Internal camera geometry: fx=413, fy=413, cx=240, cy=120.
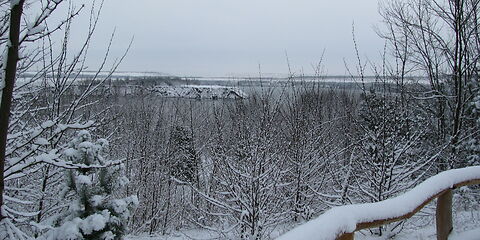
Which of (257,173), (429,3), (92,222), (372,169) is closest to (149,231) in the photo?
(257,173)

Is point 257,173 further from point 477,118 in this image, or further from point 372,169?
point 477,118

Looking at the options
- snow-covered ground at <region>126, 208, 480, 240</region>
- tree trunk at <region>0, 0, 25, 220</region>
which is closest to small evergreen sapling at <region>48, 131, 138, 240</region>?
tree trunk at <region>0, 0, 25, 220</region>

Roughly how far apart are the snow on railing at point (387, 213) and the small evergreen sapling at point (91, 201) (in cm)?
373

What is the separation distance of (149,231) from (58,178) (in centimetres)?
1137

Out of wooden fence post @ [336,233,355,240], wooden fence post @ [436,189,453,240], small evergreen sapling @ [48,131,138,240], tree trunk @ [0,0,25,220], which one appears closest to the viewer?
wooden fence post @ [336,233,355,240]

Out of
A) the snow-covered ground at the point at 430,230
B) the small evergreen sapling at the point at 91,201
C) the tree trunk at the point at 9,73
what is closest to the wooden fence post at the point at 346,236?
the snow-covered ground at the point at 430,230

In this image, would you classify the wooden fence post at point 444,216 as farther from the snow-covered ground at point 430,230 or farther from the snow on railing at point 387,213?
the snow-covered ground at point 430,230

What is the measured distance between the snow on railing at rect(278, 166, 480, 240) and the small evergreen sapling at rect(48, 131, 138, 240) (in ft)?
12.2

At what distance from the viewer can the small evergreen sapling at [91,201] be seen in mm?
5371

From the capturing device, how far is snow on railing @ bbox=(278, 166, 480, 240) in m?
1.64

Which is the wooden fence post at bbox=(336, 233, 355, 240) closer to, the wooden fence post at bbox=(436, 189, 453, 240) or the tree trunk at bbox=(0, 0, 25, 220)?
the wooden fence post at bbox=(436, 189, 453, 240)

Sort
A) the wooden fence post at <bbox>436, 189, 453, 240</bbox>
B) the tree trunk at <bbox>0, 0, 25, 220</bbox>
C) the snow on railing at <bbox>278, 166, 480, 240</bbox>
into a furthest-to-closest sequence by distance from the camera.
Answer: the tree trunk at <bbox>0, 0, 25, 220</bbox> < the wooden fence post at <bbox>436, 189, 453, 240</bbox> < the snow on railing at <bbox>278, 166, 480, 240</bbox>

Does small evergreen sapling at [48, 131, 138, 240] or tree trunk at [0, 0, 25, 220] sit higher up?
tree trunk at [0, 0, 25, 220]

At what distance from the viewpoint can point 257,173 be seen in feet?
30.0
